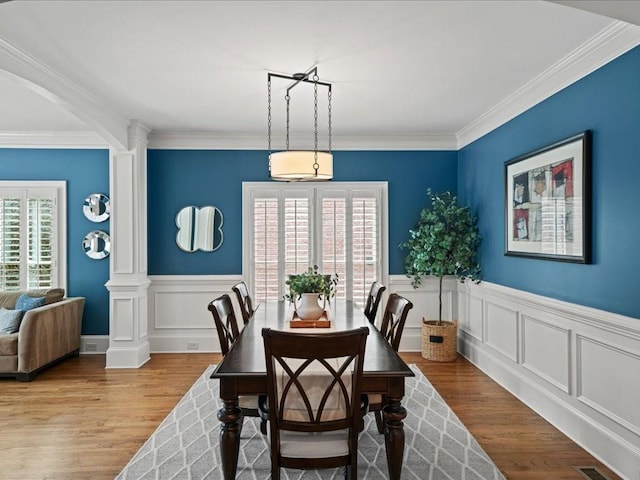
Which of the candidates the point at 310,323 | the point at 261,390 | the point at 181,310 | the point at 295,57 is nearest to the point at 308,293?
the point at 310,323

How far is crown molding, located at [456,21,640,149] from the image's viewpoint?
2684 millimetres

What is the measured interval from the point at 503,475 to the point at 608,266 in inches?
56.2

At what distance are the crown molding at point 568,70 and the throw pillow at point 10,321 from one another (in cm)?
520

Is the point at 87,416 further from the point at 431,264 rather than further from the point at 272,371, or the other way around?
the point at 431,264

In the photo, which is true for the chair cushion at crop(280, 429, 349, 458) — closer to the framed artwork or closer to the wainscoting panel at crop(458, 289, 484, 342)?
the framed artwork

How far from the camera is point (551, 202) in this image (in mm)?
3537

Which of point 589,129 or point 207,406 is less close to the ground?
point 589,129

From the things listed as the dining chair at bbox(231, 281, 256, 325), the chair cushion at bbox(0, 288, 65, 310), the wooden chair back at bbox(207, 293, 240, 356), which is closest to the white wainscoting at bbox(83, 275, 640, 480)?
the chair cushion at bbox(0, 288, 65, 310)

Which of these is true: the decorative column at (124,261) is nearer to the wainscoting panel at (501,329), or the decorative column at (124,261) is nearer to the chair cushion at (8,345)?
the chair cushion at (8,345)

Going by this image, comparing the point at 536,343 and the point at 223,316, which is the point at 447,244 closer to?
the point at 536,343

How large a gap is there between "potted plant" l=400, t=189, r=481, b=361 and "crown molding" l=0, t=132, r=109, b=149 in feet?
13.3

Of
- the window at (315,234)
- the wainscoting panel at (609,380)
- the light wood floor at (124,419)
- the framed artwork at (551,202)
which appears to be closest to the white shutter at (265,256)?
the window at (315,234)

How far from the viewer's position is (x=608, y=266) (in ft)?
9.38

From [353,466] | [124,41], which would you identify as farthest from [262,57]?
[353,466]
